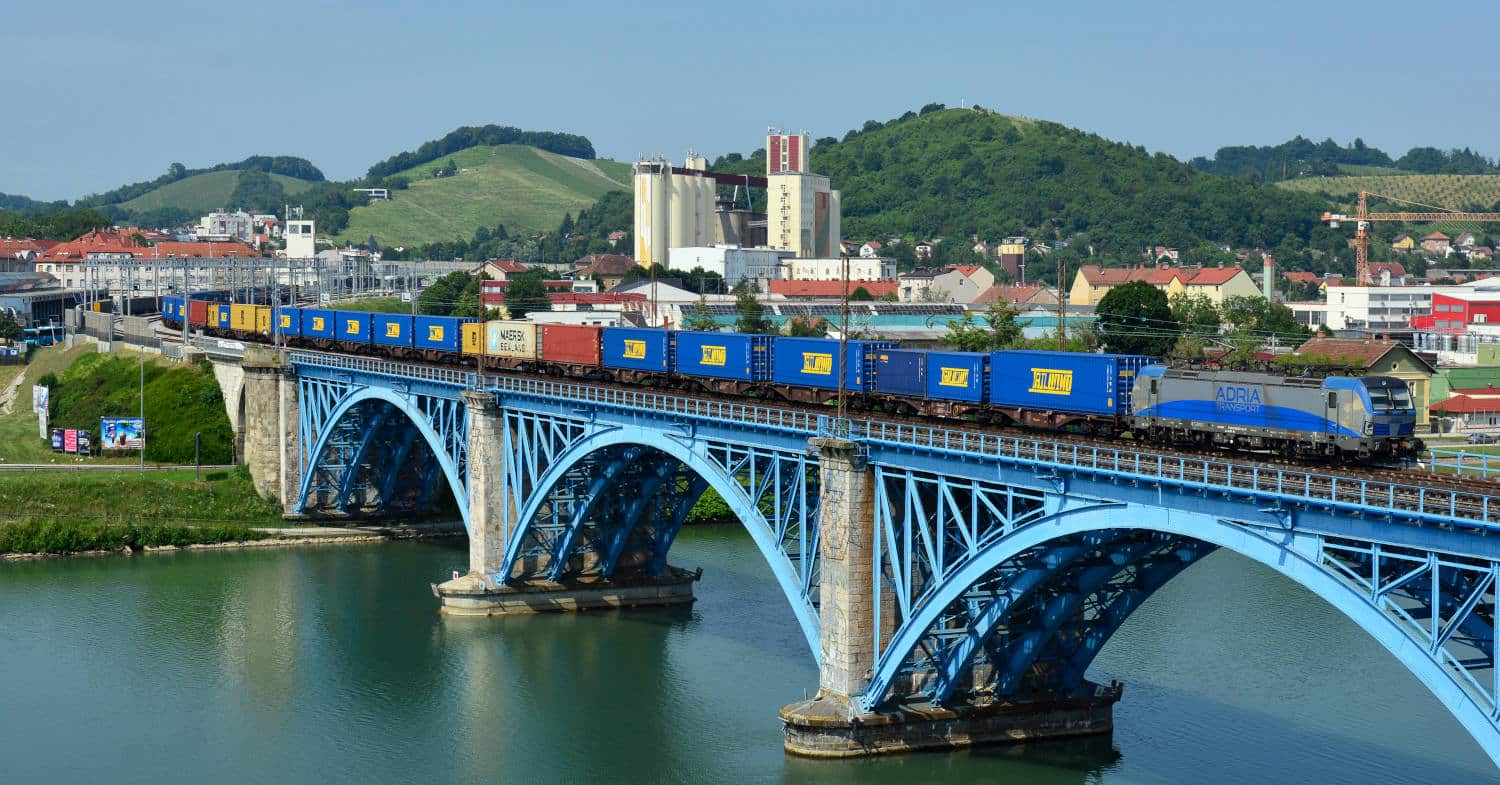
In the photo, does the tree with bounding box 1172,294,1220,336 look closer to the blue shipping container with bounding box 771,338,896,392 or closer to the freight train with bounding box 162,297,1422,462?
the freight train with bounding box 162,297,1422,462

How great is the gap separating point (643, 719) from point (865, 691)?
34.0 feet

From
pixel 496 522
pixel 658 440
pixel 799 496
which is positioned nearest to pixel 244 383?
pixel 496 522

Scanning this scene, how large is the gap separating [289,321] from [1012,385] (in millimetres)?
64570

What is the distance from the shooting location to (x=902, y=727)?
5091cm

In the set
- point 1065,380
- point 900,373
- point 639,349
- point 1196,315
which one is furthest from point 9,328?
point 1065,380

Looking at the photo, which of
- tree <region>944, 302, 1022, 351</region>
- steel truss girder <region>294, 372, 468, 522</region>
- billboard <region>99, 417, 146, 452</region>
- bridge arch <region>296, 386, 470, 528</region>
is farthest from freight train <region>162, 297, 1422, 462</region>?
tree <region>944, 302, 1022, 351</region>

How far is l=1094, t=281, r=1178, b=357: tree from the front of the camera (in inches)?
4882

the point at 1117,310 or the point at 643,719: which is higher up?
the point at 1117,310

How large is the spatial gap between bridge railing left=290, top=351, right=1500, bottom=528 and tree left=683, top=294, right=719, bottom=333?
64990mm

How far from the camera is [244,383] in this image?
98.9m

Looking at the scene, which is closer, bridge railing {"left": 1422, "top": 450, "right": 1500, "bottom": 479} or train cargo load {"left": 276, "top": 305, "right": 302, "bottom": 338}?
bridge railing {"left": 1422, "top": 450, "right": 1500, "bottom": 479}

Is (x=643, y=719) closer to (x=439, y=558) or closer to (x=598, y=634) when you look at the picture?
(x=598, y=634)

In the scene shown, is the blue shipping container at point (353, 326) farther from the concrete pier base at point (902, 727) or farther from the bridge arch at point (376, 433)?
the concrete pier base at point (902, 727)

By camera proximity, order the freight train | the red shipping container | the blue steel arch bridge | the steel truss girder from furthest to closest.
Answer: the steel truss girder, the red shipping container, the freight train, the blue steel arch bridge
